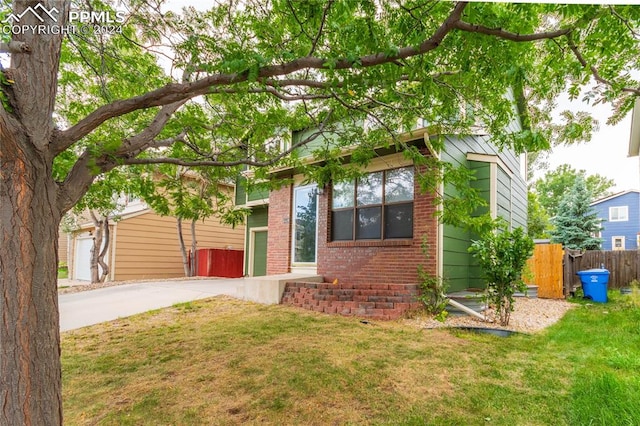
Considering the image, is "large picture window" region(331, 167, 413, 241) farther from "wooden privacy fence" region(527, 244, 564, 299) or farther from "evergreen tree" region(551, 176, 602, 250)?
"evergreen tree" region(551, 176, 602, 250)

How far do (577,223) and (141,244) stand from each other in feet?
67.1

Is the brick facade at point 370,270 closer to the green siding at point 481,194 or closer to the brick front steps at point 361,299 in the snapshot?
the brick front steps at point 361,299

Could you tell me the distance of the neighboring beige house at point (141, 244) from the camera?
495 inches

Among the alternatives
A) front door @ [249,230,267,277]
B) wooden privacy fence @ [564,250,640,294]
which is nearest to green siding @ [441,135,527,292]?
wooden privacy fence @ [564,250,640,294]

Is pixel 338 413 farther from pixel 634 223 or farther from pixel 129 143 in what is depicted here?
pixel 634 223

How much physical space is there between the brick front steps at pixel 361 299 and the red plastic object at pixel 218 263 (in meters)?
7.25

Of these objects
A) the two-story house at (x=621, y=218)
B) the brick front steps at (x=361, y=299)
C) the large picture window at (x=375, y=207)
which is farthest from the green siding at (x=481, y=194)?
the two-story house at (x=621, y=218)

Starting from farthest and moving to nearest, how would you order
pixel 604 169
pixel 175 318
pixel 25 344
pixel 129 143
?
pixel 604 169
pixel 175 318
pixel 129 143
pixel 25 344

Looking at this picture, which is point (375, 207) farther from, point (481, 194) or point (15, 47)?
point (15, 47)

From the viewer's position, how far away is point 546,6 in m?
2.57

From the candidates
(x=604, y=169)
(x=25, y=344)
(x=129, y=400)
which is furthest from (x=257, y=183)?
(x=604, y=169)

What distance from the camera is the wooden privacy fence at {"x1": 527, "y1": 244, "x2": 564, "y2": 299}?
9.09 m

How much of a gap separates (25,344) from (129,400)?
125 cm

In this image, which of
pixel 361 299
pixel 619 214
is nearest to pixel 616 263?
pixel 361 299
